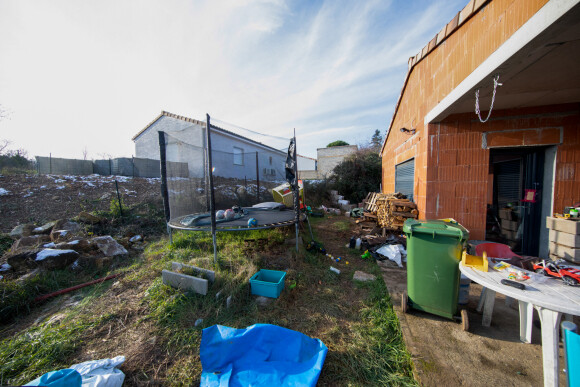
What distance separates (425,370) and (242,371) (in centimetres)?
147

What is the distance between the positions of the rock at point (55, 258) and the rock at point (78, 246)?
300mm

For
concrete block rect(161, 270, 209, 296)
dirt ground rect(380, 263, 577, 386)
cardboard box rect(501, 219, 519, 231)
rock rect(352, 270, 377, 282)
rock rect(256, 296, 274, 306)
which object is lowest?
rock rect(352, 270, 377, 282)

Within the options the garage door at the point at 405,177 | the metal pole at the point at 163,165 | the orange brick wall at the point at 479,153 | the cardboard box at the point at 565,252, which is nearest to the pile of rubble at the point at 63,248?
the metal pole at the point at 163,165

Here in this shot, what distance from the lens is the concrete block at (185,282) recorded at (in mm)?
2626

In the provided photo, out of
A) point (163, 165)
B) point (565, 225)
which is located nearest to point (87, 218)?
point (163, 165)

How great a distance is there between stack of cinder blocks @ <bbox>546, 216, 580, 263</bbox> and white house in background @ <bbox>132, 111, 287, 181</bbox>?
485cm

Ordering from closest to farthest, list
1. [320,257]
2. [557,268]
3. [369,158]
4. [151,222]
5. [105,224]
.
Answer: [557,268], [320,257], [105,224], [151,222], [369,158]

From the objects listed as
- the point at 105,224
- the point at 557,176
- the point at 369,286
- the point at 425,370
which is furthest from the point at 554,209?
the point at 105,224

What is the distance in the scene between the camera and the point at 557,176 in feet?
11.4

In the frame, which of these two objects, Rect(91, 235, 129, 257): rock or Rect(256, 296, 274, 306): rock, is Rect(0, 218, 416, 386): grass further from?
Rect(91, 235, 129, 257): rock

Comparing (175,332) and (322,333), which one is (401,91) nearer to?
(322,333)

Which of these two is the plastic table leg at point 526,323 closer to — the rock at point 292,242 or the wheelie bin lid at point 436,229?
the wheelie bin lid at point 436,229

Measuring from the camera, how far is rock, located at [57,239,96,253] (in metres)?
3.68

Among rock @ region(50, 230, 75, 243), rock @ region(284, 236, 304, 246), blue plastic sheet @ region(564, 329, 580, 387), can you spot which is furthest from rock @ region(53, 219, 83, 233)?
blue plastic sheet @ region(564, 329, 580, 387)
